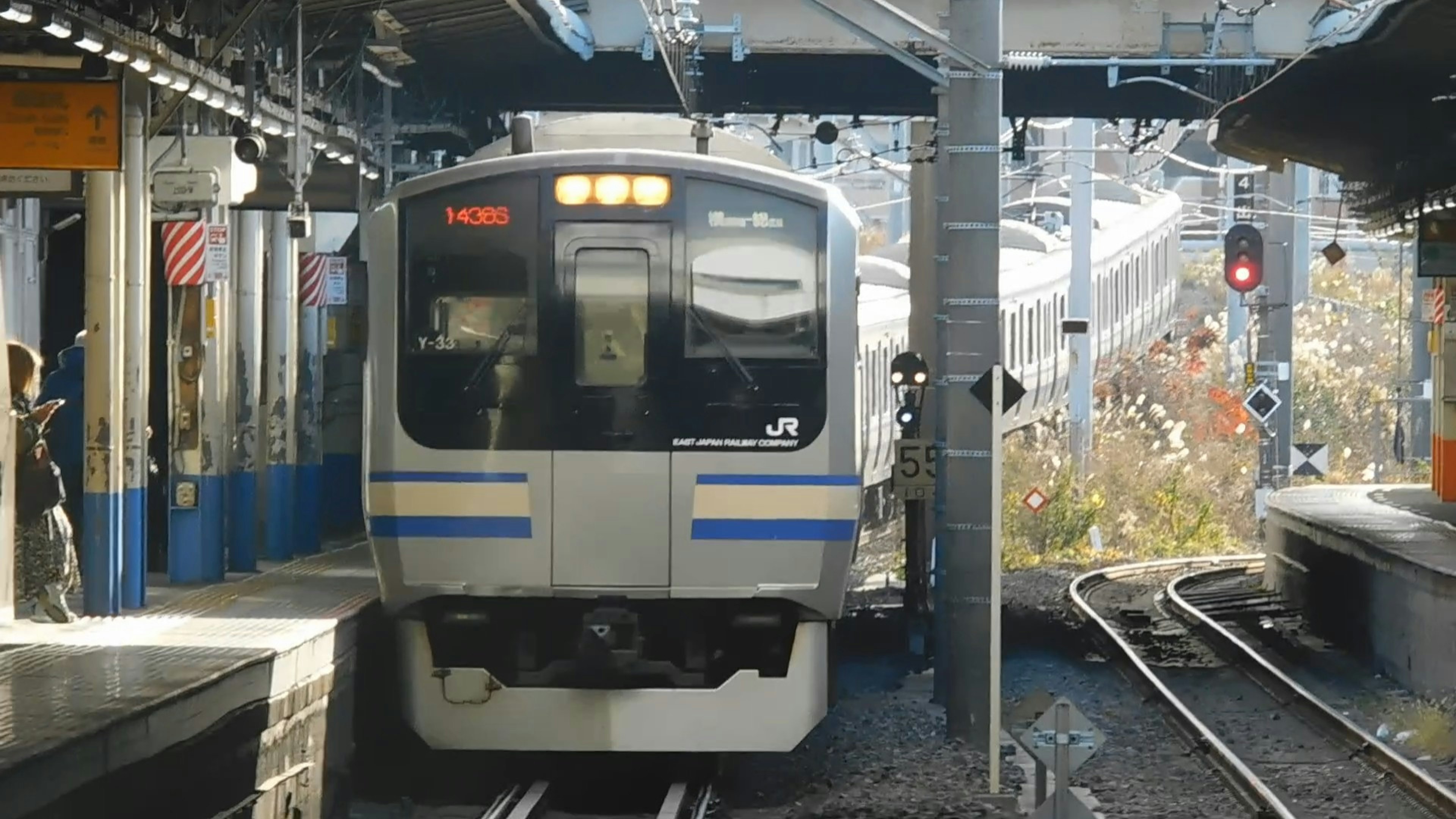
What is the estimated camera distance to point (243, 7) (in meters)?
13.2

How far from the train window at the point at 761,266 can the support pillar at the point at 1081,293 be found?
52.9 feet

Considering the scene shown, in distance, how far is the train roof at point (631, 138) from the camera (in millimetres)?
11922

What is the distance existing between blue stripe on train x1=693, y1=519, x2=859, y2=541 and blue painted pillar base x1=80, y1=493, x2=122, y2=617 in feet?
12.9

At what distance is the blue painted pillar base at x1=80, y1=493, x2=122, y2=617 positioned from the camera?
12719 millimetres

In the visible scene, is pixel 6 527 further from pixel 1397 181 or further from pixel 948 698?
pixel 1397 181

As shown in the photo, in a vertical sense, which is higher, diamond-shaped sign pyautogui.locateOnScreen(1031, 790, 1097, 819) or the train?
Answer: the train

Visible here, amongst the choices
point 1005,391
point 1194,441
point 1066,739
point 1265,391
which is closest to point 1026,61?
point 1005,391

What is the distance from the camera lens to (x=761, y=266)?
10719mm

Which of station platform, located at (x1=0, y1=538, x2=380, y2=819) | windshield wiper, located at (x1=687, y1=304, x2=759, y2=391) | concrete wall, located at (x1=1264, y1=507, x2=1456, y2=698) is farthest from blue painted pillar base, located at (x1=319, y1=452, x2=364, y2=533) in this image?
windshield wiper, located at (x1=687, y1=304, x2=759, y2=391)

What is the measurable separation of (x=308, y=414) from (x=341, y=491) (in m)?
3.05

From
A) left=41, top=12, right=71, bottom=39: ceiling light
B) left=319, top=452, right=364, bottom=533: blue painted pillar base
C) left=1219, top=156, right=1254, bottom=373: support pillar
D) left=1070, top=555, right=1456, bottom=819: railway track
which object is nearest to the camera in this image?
left=41, top=12, right=71, bottom=39: ceiling light

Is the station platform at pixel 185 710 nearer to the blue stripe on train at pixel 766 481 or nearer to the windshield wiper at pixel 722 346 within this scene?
the blue stripe on train at pixel 766 481

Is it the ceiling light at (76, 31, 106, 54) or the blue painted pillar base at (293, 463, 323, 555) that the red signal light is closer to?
the blue painted pillar base at (293, 463, 323, 555)

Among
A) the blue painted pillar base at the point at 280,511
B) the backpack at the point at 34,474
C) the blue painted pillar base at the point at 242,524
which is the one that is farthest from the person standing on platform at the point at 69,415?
the blue painted pillar base at the point at 280,511
